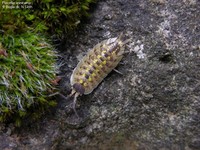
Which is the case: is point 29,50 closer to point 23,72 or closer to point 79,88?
point 23,72

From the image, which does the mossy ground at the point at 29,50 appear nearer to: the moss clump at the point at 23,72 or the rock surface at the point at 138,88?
the moss clump at the point at 23,72

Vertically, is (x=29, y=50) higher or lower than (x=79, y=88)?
higher

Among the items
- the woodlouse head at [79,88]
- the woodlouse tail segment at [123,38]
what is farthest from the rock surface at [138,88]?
the woodlouse head at [79,88]

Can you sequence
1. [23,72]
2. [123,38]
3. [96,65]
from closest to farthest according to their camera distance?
[23,72]
[96,65]
[123,38]

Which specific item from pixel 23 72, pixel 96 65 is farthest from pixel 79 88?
pixel 23 72

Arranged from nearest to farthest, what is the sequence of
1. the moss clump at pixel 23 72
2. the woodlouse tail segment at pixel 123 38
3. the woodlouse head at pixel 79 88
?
the moss clump at pixel 23 72
the woodlouse head at pixel 79 88
the woodlouse tail segment at pixel 123 38

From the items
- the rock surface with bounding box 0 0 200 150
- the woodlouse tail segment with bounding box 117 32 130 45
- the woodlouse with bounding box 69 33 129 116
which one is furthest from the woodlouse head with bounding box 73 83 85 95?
the woodlouse tail segment with bounding box 117 32 130 45
